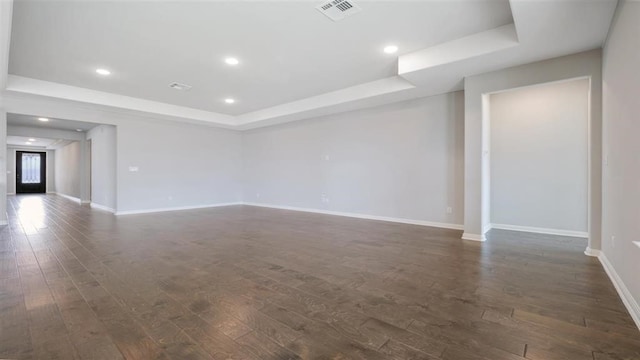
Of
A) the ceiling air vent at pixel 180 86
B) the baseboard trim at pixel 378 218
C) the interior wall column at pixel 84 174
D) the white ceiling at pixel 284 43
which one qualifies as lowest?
the baseboard trim at pixel 378 218

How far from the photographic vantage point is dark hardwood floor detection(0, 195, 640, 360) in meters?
1.69

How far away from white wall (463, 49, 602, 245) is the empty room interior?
0.02m

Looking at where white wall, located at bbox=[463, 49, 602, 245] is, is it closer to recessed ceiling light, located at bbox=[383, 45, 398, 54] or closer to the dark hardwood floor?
the dark hardwood floor

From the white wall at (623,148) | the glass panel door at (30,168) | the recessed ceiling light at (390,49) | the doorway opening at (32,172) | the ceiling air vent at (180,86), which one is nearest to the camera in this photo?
the white wall at (623,148)

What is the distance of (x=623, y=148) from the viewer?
2436 millimetres

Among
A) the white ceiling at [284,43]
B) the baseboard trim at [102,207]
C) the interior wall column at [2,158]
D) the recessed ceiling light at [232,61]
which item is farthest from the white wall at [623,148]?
the baseboard trim at [102,207]

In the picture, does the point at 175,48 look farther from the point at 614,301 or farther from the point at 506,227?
the point at 506,227

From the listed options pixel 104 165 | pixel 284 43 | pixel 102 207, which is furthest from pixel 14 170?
pixel 284 43

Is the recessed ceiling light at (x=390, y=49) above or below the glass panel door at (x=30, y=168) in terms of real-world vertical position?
above

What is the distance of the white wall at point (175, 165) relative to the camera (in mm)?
7273

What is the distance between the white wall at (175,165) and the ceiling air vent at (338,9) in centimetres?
647

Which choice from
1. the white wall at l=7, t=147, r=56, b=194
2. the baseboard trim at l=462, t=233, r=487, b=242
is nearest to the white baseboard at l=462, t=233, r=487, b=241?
the baseboard trim at l=462, t=233, r=487, b=242

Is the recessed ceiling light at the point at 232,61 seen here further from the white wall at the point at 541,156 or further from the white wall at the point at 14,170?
the white wall at the point at 14,170

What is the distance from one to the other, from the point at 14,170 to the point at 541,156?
2065cm
